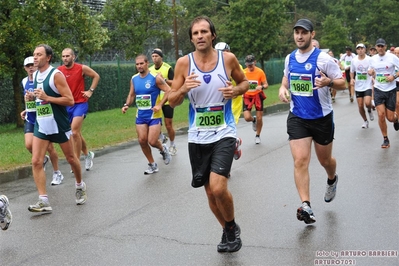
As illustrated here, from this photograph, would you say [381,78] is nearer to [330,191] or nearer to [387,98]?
[387,98]

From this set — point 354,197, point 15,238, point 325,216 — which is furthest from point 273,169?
point 15,238

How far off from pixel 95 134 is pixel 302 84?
10.5m

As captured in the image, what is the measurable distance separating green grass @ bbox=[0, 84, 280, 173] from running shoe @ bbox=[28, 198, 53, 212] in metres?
3.93

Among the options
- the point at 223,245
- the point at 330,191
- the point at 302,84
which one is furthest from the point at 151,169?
the point at 223,245

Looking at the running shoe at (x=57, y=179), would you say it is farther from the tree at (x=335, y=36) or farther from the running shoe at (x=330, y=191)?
the tree at (x=335, y=36)

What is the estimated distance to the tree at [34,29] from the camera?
18.2 metres

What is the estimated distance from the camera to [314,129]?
7.28 m

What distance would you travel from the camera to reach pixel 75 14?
20.1 meters

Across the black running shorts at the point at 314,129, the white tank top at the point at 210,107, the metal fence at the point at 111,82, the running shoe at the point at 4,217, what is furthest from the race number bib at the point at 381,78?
the metal fence at the point at 111,82

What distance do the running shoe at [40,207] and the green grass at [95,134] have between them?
12.9 ft

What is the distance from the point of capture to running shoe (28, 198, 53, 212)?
8031mm

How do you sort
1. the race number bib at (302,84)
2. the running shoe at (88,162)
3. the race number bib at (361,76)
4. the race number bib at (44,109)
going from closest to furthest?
the race number bib at (302,84) → the race number bib at (44,109) → the running shoe at (88,162) → the race number bib at (361,76)

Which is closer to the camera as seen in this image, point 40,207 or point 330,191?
point 330,191

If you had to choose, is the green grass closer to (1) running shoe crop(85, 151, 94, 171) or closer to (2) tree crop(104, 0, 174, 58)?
(1) running shoe crop(85, 151, 94, 171)
